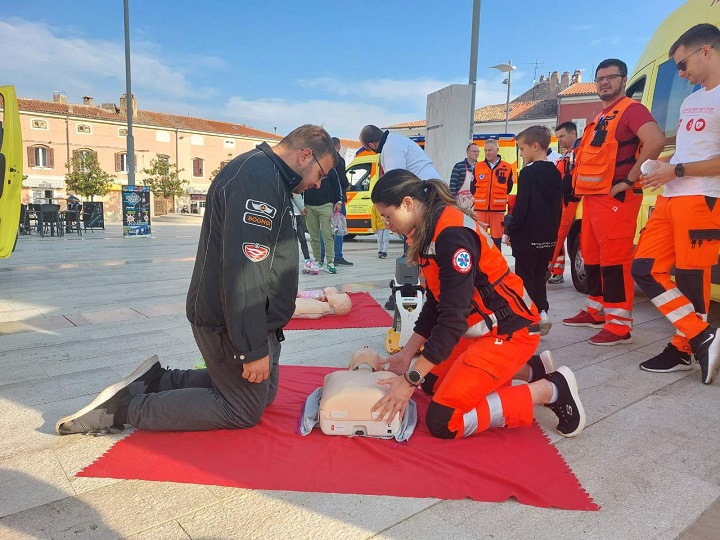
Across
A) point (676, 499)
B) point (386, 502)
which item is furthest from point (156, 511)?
point (676, 499)

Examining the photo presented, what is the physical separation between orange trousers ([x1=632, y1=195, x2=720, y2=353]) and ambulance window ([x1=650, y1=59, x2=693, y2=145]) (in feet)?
4.90

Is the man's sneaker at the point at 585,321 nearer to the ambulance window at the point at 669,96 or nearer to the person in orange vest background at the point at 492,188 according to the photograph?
the ambulance window at the point at 669,96

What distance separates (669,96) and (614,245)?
1.80 metres

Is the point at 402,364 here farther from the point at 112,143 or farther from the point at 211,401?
the point at 112,143

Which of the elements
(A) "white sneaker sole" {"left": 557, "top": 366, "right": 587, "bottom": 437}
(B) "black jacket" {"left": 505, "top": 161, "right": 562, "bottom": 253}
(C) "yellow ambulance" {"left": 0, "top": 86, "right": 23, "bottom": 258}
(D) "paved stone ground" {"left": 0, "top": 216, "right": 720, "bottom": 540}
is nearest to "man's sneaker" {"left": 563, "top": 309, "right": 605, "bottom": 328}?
(D) "paved stone ground" {"left": 0, "top": 216, "right": 720, "bottom": 540}

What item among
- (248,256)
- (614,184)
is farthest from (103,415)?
(614,184)

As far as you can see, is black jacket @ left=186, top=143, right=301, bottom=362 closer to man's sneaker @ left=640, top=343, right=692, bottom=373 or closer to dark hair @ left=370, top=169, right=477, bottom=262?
dark hair @ left=370, top=169, right=477, bottom=262

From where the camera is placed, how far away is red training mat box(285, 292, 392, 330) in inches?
190

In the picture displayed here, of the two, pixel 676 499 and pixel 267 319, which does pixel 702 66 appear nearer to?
pixel 676 499

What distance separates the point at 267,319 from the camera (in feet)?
8.14

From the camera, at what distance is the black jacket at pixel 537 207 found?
4.23 meters

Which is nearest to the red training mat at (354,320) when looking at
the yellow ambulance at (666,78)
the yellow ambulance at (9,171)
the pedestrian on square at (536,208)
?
the pedestrian on square at (536,208)

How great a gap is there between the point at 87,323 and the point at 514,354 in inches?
157

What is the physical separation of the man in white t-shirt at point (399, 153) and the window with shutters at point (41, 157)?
162ft
